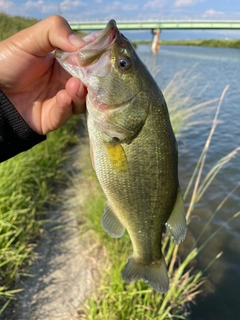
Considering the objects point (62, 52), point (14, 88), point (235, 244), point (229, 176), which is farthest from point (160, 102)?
point (229, 176)

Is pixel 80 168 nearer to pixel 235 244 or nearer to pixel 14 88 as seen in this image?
pixel 235 244

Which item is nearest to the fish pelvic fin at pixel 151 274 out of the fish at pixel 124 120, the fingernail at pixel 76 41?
the fish at pixel 124 120

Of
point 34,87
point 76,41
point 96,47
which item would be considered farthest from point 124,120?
point 34,87

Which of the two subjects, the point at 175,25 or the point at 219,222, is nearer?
the point at 219,222

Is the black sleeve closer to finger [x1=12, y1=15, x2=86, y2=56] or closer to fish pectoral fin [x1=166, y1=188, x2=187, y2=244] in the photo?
finger [x1=12, y1=15, x2=86, y2=56]

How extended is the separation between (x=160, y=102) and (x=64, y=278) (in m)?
3.02

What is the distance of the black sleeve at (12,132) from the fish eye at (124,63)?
844 millimetres

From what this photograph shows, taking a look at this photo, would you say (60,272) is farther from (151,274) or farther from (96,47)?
(96,47)

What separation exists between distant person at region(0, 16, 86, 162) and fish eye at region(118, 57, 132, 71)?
25 cm

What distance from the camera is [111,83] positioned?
198 centimetres

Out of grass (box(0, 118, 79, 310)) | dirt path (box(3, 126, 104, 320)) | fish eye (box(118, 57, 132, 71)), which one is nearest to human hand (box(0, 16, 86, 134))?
fish eye (box(118, 57, 132, 71))

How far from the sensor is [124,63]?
1959 mm

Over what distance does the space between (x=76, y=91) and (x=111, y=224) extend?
0.90 metres

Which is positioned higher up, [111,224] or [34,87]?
[34,87]
